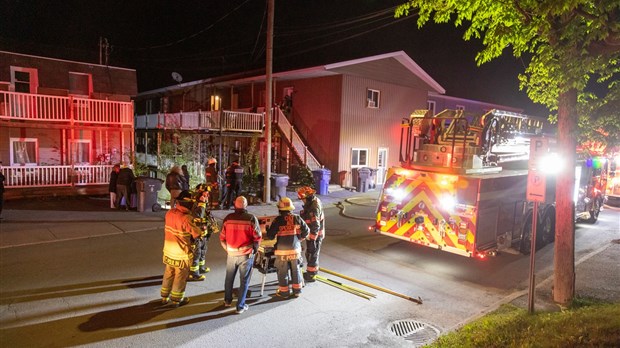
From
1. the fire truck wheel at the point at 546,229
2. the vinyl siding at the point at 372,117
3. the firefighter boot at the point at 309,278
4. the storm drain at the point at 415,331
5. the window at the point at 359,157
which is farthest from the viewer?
the window at the point at 359,157

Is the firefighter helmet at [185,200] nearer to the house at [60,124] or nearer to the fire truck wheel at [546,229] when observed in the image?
the fire truck wheel at [546,229]

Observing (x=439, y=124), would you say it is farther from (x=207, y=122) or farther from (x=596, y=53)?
(x=207, y=122)

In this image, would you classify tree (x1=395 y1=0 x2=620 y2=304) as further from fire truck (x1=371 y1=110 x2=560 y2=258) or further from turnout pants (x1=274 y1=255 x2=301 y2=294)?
turnout pants (x1=274 y1=255 x2=301 y2=294)

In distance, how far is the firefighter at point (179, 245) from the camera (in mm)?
6195

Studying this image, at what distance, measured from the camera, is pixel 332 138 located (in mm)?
21766

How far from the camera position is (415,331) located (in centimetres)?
590

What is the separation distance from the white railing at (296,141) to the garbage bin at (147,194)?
8.63 meters

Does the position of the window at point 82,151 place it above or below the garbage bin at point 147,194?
above

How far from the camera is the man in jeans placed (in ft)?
20.5

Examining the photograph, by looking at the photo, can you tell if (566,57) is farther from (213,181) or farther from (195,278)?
(213,181)

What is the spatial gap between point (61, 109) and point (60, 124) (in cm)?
61

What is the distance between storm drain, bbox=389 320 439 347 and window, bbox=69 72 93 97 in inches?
742

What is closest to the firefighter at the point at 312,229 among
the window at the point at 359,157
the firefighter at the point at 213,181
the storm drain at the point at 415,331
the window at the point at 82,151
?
the storm drain at the point at 415,331

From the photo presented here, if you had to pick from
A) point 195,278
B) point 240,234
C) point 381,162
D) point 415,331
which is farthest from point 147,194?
point 381,162
